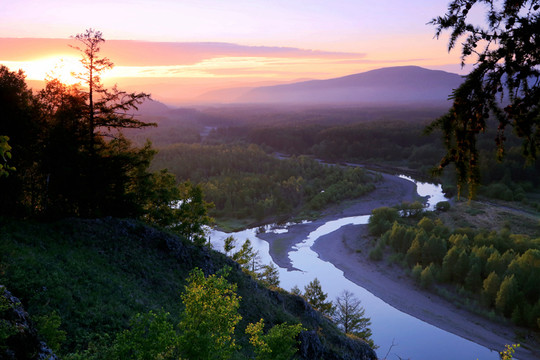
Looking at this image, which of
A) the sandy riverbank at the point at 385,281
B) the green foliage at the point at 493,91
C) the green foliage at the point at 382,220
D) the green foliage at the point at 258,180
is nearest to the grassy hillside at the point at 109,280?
the green foliage at the point at 493,91

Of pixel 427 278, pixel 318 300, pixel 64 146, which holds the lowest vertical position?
pixel 427 278

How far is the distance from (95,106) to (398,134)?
518 ft

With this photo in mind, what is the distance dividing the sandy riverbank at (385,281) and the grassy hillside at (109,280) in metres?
20.2

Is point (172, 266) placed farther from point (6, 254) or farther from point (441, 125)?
point (441, 125)

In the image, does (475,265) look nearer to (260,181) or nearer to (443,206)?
(443,206)

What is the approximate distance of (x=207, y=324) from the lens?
805 centimetres

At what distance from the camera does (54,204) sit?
2178 cm

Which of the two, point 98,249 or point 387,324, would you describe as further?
point 387,324

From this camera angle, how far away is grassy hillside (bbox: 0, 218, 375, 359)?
505 inches

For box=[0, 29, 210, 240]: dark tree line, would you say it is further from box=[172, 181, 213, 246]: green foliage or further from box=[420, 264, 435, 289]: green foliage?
box=[420, 264, 435, 289]: green foliage

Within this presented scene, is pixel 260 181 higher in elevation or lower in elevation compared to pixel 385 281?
higher

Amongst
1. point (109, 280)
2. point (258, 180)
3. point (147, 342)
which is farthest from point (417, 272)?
point (258, 180)

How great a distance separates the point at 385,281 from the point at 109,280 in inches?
1567

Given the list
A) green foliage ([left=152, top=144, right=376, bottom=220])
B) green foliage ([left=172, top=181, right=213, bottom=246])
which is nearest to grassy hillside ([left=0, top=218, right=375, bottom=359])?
green foliage ([left=172, top=181, right=213, bottom=246])
